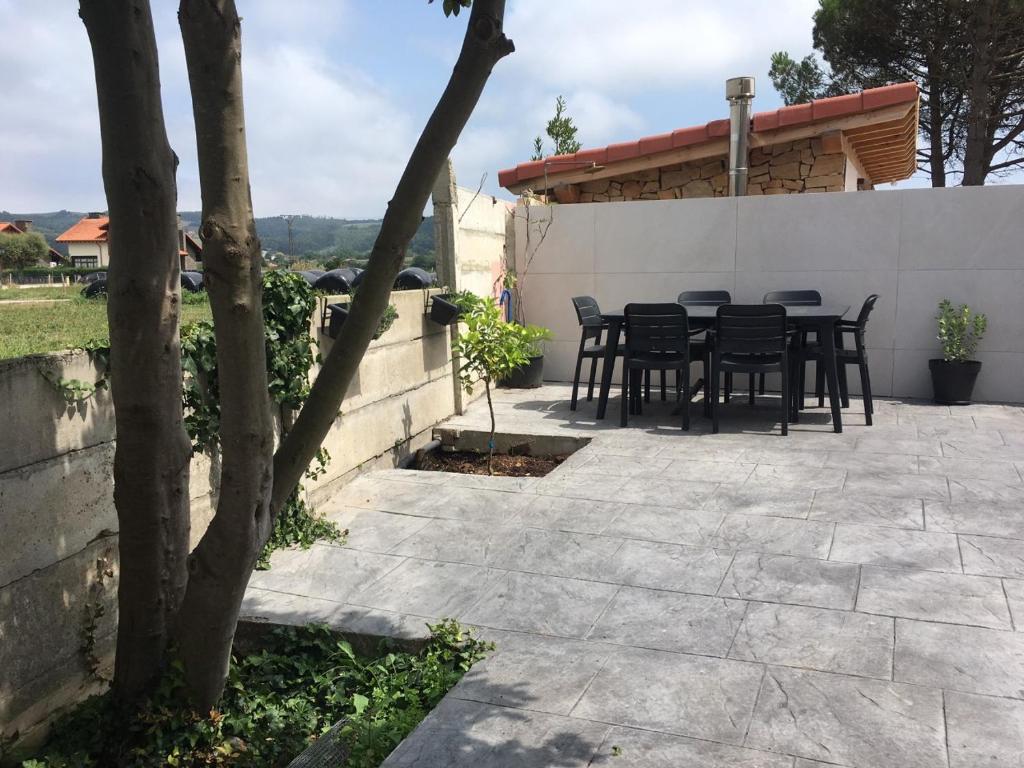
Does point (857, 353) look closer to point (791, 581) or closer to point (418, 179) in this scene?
point (791, 581)

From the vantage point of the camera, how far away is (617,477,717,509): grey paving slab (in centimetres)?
447

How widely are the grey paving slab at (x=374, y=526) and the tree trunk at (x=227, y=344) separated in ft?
4.61

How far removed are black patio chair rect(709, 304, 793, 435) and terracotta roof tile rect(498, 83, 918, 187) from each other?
3.30 metres

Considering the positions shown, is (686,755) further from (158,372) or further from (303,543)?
(303,543)

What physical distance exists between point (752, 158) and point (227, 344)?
311 inches

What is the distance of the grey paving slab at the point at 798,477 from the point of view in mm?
4703

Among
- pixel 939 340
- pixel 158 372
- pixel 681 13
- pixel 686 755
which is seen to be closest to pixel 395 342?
pixel 681 13

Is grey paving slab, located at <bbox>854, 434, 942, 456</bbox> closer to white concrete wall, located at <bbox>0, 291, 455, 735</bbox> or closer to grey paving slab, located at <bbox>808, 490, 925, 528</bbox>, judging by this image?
grey paving slab, located at <bbox>808, 490, 925, 528</bbox>

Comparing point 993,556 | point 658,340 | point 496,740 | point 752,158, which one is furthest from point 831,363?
point 496,740

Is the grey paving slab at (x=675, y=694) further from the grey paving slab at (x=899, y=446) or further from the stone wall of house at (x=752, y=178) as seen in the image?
A: the stone wall of house at (x=752, y=178)

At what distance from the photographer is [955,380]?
6883 mm

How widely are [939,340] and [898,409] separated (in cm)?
85

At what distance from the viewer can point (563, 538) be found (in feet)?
13.1

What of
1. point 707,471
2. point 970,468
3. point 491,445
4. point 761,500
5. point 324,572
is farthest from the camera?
point 491,445
